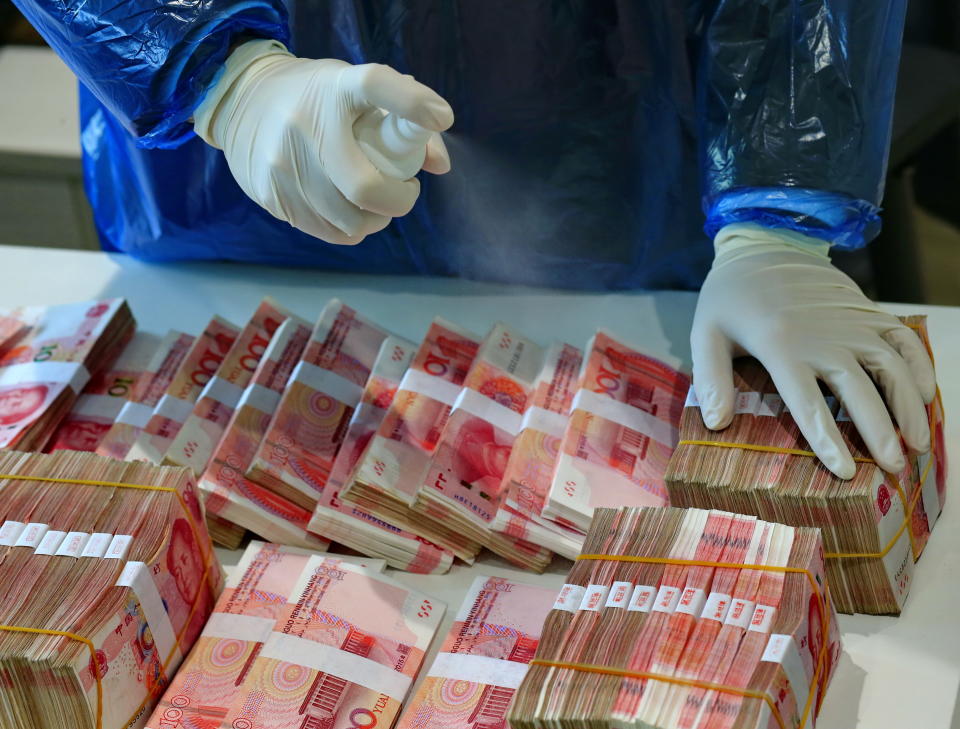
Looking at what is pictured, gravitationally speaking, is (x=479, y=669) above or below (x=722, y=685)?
below

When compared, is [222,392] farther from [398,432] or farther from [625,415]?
[625,415]

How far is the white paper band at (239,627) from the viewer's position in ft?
5.59

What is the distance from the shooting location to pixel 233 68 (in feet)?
6.03

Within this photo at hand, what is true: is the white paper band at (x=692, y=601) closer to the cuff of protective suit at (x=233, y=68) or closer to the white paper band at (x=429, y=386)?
the white paper band at (x=429, y=386)

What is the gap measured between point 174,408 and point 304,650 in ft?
2.10

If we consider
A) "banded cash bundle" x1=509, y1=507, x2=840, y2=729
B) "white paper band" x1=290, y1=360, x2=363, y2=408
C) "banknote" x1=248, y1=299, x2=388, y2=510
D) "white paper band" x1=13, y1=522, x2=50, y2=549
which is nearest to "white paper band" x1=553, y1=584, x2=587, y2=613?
"banded cash bundle" x1=509, y1=507, x2=840, y2=729

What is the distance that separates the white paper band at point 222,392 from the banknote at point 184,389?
4cm

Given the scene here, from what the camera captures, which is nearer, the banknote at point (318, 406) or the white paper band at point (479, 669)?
the white paper band at point (479, 669)

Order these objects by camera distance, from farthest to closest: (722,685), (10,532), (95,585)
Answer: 1. (10,532)
2. (95,585)
3. (722,685)

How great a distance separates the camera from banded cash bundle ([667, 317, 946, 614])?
1.60m

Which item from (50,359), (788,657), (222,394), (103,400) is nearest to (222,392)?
(222,394)

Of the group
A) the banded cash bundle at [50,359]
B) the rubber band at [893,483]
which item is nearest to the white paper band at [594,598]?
the rubber band at [893,483]

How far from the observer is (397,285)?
2516 millimetres

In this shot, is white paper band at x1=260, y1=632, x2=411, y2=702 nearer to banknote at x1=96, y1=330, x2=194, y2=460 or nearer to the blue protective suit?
banknote at x1=96, y1=330, x2=194, y2=460
